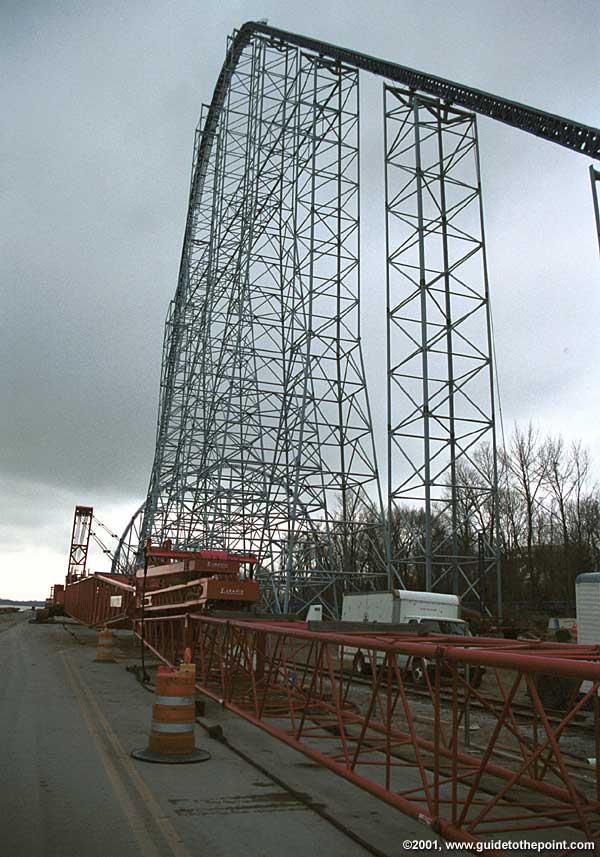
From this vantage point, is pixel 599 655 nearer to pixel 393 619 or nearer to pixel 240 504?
pixel 393 619

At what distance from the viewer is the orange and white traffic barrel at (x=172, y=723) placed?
24.7ft

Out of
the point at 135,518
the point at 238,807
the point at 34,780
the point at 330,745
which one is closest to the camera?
the point at 238,807

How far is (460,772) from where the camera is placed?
23.3 feet

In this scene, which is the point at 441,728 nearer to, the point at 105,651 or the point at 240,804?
the point at 240,804

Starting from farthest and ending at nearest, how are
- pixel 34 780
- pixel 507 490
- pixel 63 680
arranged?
pixel 507 490
pixel 63 680
pixel 34 780

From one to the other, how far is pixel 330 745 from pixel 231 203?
21.9 meters

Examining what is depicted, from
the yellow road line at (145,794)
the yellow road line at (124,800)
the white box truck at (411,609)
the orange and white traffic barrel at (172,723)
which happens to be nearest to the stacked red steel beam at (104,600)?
the white box truck at (411,609)

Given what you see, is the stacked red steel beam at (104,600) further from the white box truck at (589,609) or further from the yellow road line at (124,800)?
the white box truck at (589,609)

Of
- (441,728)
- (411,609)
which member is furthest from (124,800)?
(411,609)

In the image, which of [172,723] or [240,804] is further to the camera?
[172,723]

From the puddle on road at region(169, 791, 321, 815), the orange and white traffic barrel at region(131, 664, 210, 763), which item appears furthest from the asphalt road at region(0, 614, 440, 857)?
the orange and white traffic barrel at region(131, 664, 210, 763)

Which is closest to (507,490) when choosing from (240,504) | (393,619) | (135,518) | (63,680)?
(135,518)

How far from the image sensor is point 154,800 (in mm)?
5926

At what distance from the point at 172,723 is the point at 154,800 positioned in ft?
5.48
